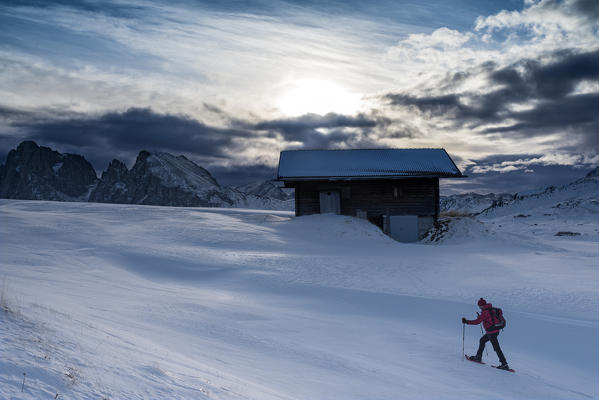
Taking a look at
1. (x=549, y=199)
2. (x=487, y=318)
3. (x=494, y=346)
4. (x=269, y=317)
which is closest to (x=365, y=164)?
(x=269, y=317)

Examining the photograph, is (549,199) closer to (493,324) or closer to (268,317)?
(493,324)

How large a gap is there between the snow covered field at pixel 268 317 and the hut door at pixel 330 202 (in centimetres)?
816

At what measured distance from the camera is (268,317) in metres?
9.54

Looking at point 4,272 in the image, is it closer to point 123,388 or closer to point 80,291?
point 80,291

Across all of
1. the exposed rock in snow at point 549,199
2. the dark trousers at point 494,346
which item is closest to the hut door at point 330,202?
the dark trousers at point 494,346

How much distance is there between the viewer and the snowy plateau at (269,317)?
4.64 meters

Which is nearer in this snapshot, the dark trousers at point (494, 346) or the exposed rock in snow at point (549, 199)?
the dark trousers at point (494, 346)

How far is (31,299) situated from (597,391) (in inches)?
416

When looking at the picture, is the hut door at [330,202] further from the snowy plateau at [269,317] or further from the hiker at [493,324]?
the hiker at [493,324]

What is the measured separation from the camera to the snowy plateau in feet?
15.2

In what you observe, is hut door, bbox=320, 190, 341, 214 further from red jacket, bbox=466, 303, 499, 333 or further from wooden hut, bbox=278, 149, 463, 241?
red jacket, bbox=466, 303, 499, 333

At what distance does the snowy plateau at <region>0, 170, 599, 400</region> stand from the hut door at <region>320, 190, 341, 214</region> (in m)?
7.87

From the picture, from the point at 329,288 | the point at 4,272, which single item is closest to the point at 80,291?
the point at 4,272

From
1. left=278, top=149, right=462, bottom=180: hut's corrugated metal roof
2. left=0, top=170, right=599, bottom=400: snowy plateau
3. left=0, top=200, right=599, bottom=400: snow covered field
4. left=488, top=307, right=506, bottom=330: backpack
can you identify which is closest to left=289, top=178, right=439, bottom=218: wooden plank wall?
left=278, top=149, right=462, bottom=180: hut's corrugated metal roof
